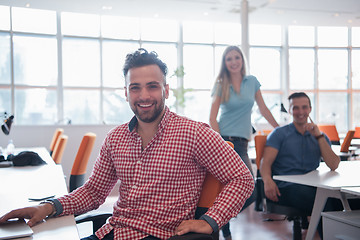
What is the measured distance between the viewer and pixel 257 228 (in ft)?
11.9

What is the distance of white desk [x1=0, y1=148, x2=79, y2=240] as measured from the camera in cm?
115

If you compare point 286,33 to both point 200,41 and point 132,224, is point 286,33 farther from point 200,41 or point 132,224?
point 132,224

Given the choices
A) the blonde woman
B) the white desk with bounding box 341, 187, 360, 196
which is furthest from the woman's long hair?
the white desk with bounding box 341, 187, 360, 196

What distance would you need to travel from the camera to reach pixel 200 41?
10078 millimetres

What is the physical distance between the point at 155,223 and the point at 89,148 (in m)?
1.34

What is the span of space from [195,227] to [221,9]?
7.90 meters

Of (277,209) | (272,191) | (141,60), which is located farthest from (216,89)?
(141,60)

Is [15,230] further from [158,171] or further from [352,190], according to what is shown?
[352,190]

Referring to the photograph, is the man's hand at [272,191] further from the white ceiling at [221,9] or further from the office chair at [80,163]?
the white ceiling at [221,9]

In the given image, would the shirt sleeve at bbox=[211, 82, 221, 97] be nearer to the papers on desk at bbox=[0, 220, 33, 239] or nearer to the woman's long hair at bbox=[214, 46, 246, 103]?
the woman's long hair at bbox=[214, 46, 246, 103]

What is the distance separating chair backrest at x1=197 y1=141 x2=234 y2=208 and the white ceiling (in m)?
6.90

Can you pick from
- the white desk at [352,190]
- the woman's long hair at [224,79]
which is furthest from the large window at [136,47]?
the white desk at [352,190]

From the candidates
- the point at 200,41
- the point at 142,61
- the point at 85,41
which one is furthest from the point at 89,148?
the point at 200,41

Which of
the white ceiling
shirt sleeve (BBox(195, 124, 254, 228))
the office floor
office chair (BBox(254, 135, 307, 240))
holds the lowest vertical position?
the office floor
